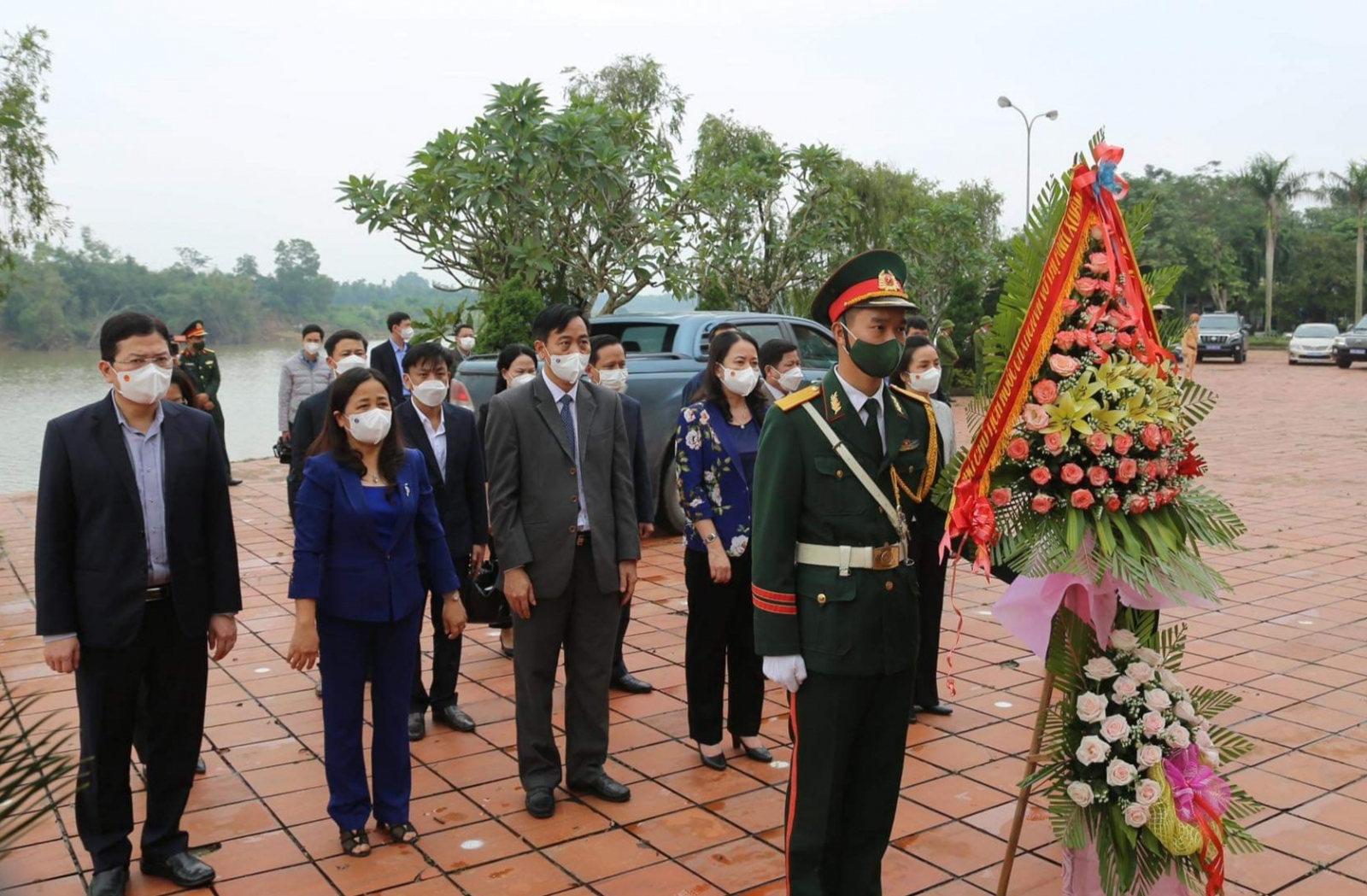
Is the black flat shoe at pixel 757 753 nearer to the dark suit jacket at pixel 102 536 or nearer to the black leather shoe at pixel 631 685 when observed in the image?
the black leather shoe at pixel 631 685

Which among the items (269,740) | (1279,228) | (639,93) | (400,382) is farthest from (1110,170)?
(1279,228)

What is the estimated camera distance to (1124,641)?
3.11 metres

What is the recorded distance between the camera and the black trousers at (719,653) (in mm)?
4520

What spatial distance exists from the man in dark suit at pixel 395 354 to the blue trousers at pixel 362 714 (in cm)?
353

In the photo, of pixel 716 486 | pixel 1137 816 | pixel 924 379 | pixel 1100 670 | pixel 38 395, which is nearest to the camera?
pixel 1137 816

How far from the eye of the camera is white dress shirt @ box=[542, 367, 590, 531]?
425 cm

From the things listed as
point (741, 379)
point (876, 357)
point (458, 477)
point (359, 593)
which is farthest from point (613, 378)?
point (876, 357)

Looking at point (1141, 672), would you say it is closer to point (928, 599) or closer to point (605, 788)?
point (928, 599)

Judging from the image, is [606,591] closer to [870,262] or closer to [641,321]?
[870,262]

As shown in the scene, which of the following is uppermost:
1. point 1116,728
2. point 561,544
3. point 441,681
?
point 561,544

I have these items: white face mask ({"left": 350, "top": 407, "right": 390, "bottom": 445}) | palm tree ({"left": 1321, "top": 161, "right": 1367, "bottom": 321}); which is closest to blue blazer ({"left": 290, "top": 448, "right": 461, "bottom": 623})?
white face mask ({"left": 350, "top": 407, "right": 390, "bottom": 445})

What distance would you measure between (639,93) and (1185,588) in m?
23.9

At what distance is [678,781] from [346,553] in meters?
1.52

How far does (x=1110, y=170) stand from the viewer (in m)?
2.94
